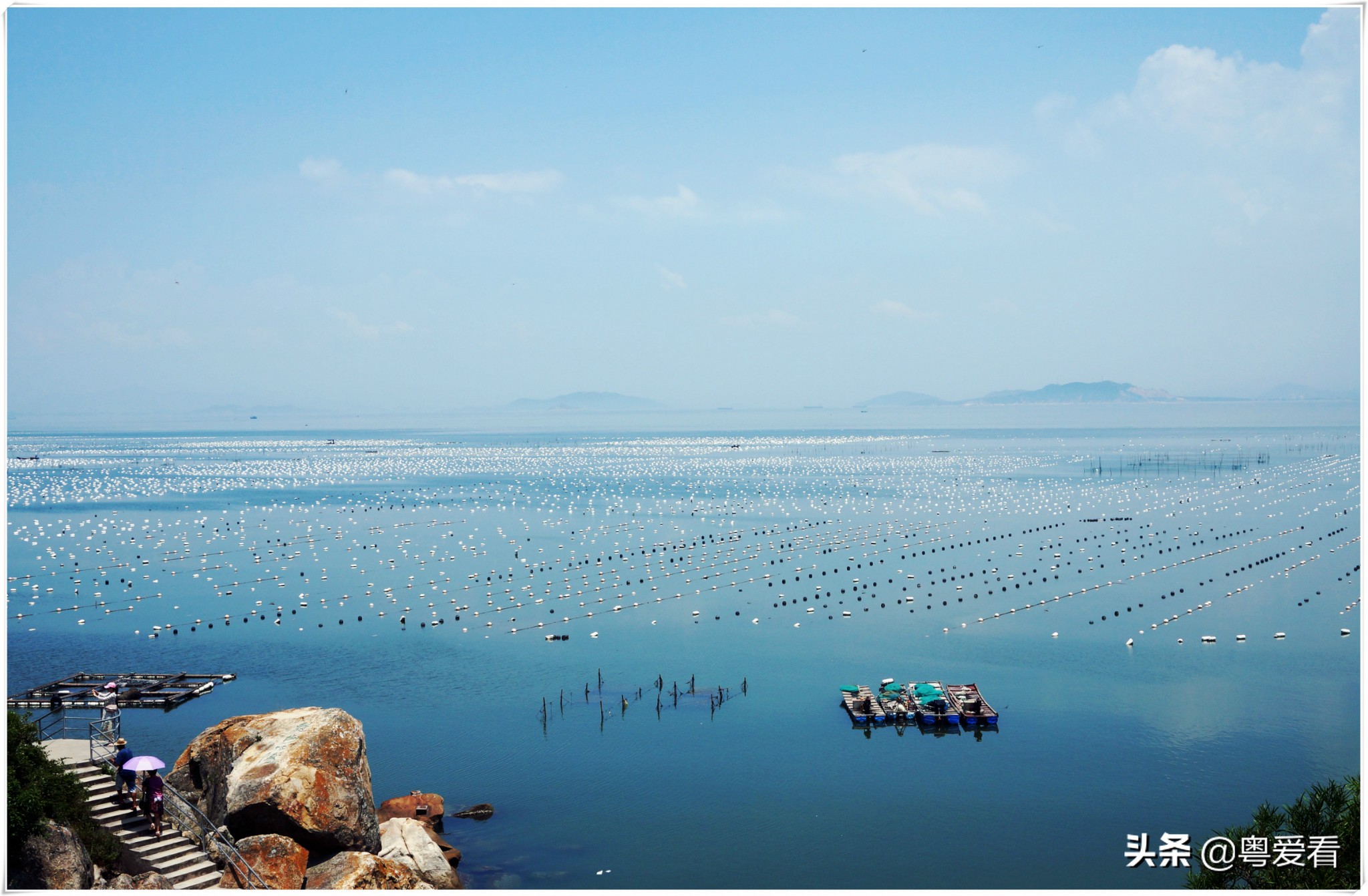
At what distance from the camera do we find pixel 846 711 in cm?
4797

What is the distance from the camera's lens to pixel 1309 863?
808 inches

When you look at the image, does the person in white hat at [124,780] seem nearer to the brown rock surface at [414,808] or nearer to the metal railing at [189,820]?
the metal railing at [189,820]

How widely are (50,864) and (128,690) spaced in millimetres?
32488

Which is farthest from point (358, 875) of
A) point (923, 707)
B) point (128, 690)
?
point (128, 690)

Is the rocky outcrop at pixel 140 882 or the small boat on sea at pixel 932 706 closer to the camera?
the rocky outcrop at pixel 140 882

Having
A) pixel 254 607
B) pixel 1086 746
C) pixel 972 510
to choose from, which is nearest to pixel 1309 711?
pixel 1086 746

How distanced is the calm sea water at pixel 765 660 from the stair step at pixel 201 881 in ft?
29.9

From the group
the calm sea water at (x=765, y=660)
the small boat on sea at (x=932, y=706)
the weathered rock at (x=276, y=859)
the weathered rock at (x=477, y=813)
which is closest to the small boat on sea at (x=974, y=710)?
the small boat on sea at (x=932, y=706)

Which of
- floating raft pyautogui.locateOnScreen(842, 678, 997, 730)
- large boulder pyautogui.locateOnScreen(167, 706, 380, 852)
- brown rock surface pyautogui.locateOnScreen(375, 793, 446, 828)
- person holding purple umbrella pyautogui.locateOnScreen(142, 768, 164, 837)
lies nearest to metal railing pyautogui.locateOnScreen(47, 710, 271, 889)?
person holding purple umbrella pyautogui.locateOnScreen(142, 768, 164, 837)

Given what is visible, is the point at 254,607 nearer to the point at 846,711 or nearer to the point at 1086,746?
the point at 846,711

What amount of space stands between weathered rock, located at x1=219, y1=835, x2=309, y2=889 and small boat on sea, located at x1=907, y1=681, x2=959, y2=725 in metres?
27.6

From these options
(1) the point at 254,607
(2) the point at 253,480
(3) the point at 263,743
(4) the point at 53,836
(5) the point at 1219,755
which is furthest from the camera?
(2) the point at 253,480

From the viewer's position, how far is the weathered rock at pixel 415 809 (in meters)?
34.5

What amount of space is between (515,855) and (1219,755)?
2883 centimetres
